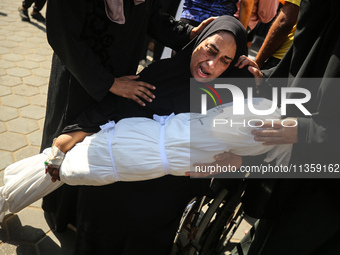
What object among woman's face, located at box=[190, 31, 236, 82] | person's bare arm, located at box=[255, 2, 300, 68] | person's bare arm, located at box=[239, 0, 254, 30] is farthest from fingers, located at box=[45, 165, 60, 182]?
person's bare arm, located at box=[239, 0, 254, 30]

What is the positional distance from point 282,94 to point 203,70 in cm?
48

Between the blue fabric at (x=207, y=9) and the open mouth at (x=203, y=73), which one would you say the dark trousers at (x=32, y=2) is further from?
the open mouth at (x=203, y=73)

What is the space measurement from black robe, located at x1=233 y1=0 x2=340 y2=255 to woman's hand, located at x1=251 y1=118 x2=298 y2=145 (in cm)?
3

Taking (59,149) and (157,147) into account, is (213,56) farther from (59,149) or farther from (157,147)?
(59,149)

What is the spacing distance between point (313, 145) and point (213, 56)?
2.40 feet

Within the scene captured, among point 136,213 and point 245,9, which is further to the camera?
point 245,9

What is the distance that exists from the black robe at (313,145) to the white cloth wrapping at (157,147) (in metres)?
0.14

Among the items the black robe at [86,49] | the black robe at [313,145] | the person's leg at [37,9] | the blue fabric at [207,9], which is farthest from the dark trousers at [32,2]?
the black robe at [313,145]

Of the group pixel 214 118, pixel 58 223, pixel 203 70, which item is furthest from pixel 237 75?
pixel 58 223

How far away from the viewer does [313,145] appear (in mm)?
1321

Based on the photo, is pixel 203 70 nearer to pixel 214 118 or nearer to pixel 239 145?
pixel 214 118

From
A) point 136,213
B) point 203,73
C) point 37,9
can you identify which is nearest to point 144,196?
point 136,213

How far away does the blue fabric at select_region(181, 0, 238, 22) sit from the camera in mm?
3000

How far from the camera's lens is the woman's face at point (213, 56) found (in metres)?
1.74
